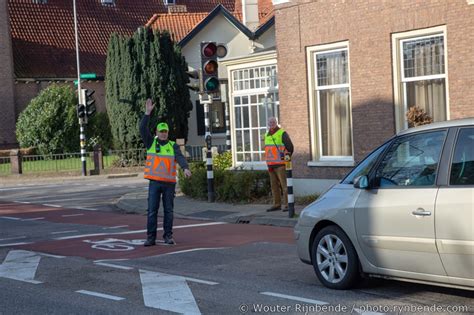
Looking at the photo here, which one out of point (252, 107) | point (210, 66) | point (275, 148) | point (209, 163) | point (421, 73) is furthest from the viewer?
point (252, 107)

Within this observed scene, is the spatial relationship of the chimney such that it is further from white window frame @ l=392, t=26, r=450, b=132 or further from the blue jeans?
the blue jeans

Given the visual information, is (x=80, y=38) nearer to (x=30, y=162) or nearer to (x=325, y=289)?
(x=30, y=162)

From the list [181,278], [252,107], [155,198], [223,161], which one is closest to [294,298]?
[181,278]

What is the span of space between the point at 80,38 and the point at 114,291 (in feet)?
139

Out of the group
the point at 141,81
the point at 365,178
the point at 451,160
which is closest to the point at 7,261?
the point at 365,178

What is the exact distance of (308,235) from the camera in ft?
27.8

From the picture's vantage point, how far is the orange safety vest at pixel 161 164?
37.8 feet

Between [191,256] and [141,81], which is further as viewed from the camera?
[141,81]

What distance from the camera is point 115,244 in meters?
12.2

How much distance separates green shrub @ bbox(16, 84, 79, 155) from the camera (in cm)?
4009

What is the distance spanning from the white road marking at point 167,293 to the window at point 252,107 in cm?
1151

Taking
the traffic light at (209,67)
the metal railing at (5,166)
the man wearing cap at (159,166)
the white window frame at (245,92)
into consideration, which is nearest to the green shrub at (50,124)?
the metal railing at (5,166)

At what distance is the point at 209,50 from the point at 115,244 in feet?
20.1

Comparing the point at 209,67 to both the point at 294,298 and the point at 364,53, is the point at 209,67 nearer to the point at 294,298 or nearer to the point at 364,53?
the point at 364,53
